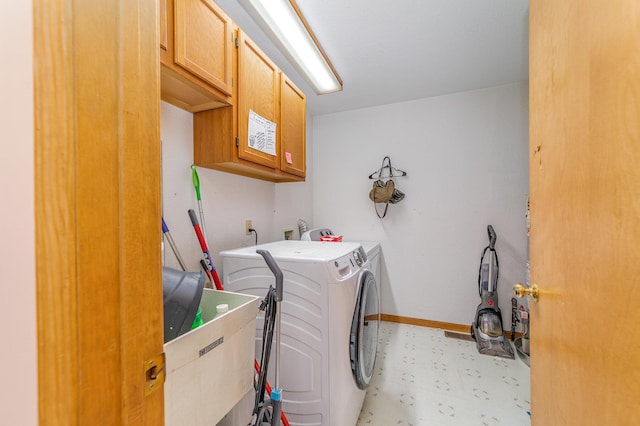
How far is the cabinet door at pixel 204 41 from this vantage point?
1.03 metres

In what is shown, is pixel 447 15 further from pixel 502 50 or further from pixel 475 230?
pixel 475 230

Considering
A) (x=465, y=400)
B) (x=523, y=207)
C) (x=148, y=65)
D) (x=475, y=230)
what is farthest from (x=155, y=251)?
(x=523, y=207)

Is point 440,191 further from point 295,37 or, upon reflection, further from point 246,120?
point 246,120

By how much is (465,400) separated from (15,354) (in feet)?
7.27

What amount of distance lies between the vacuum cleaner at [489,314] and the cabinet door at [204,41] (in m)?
2.62

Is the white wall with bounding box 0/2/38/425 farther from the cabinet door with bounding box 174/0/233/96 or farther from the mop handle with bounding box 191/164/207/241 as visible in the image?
the mop handle with bounding box 191/164/207/241

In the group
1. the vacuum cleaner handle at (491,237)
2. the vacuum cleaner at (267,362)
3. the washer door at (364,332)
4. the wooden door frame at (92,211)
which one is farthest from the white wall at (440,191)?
the wooden door frame at (92,211)

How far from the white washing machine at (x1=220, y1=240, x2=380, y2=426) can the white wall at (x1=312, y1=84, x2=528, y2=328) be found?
159 cm

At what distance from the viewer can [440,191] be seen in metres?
2.67

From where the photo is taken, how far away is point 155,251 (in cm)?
44

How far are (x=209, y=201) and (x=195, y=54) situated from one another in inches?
33.1

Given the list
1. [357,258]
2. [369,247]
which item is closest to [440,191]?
[369,247]

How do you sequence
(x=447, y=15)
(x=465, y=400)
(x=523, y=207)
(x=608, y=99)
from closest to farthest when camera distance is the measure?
(x=608, y=99)
(x=447, y=15)
(x=465, y=400)
(x=523, y=207)

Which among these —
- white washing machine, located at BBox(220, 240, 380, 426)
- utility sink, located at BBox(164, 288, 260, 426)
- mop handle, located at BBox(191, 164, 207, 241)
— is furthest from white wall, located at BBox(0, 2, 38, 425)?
mop handle, located at BBox(191, 164, 207, 241)
